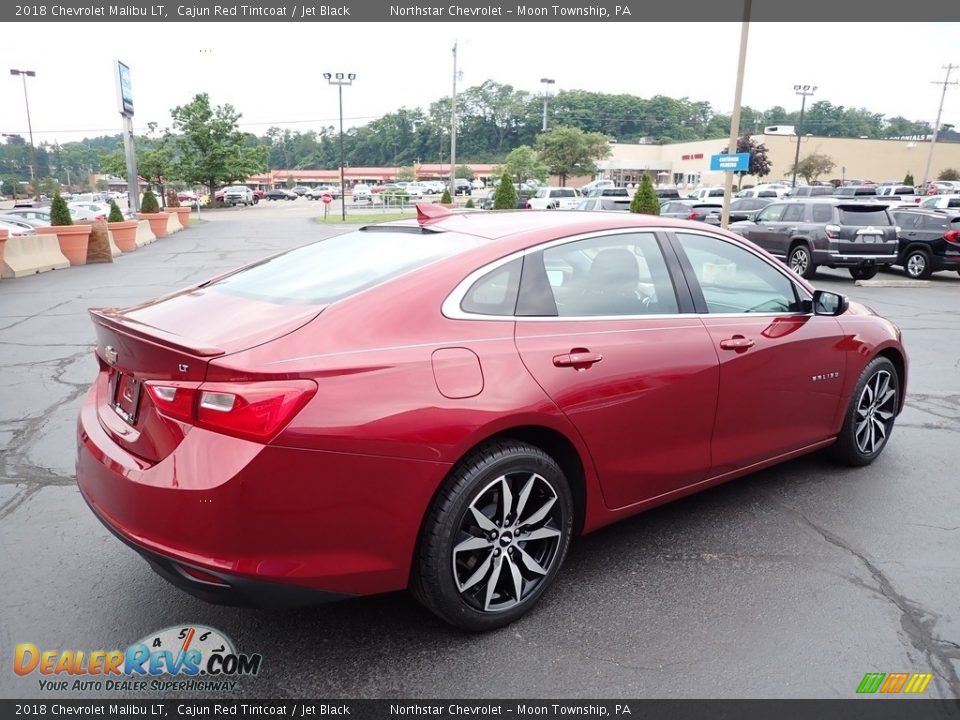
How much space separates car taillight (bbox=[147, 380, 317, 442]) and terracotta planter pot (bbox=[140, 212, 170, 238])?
2776 centimetres

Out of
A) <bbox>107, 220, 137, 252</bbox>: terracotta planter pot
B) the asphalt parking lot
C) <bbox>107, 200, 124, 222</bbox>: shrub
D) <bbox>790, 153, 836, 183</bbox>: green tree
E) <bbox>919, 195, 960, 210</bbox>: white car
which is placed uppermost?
<bbox>790, 153, 836, 183</bbox>: green tree

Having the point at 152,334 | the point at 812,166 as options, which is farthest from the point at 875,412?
the point at 812,166

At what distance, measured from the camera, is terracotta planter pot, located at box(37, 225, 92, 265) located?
1742 centimetres

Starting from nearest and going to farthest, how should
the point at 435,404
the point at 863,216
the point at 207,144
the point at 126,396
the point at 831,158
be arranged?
the point at 435,404
the point at 126,396
the point at 863,216
the point at 207,144
the point at 831,158

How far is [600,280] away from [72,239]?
1793cm

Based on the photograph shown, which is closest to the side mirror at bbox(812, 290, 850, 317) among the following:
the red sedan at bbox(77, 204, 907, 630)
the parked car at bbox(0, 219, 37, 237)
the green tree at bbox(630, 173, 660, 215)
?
the red sedan at bbox(77, 204, 907, 630)

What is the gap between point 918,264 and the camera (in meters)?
15.9

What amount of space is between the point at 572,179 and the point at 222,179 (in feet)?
151

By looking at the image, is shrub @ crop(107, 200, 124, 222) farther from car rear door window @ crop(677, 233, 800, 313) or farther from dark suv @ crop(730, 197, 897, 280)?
car rear door window @ crop(677, 233, 800, 313)

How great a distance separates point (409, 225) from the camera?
12.3 ft

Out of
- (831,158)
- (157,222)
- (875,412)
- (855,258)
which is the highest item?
(831,158)

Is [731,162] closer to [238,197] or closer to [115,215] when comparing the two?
[115,215]

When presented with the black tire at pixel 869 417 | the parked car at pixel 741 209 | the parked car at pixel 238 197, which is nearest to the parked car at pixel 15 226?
the parked car at pixel 741 209

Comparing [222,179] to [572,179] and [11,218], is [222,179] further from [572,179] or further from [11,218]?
[572,179]
